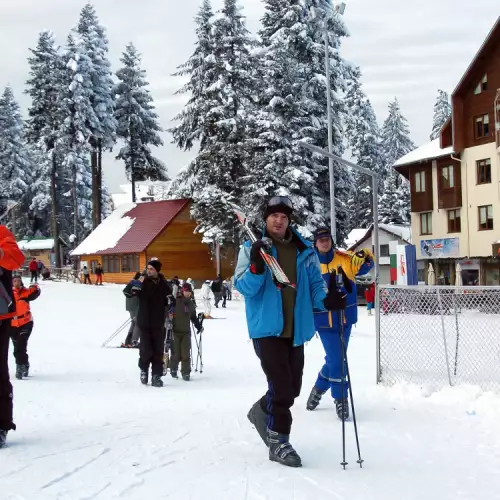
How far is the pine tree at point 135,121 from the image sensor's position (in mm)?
53719

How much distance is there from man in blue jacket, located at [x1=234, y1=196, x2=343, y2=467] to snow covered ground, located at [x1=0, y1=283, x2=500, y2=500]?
328mm

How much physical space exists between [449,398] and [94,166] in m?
46.8

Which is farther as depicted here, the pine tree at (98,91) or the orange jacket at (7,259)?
the pine tree at (98,91)

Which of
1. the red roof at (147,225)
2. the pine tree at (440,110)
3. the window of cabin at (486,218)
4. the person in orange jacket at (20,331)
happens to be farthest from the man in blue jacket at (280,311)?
the pine tree at (440,110)

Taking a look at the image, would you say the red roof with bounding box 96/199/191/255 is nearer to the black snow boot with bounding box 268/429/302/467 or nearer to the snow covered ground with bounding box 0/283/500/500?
the snow covered ground with bounding box 0/283/500/500

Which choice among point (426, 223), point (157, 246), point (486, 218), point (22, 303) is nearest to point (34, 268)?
point (157, 246)

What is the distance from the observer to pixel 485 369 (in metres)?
8.85

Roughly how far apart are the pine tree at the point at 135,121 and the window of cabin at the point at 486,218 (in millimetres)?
26337

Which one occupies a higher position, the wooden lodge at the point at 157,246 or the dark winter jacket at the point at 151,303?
the wooden lodge at the point at 157,246

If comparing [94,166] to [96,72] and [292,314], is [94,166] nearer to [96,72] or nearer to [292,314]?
[96,72]

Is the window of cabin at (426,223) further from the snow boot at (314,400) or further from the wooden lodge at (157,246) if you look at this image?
the snow boot at (314,400)

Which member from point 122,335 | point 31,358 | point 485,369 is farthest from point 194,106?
point 485,369

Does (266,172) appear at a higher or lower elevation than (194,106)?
lower

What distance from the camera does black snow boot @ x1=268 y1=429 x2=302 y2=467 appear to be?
5.30m
